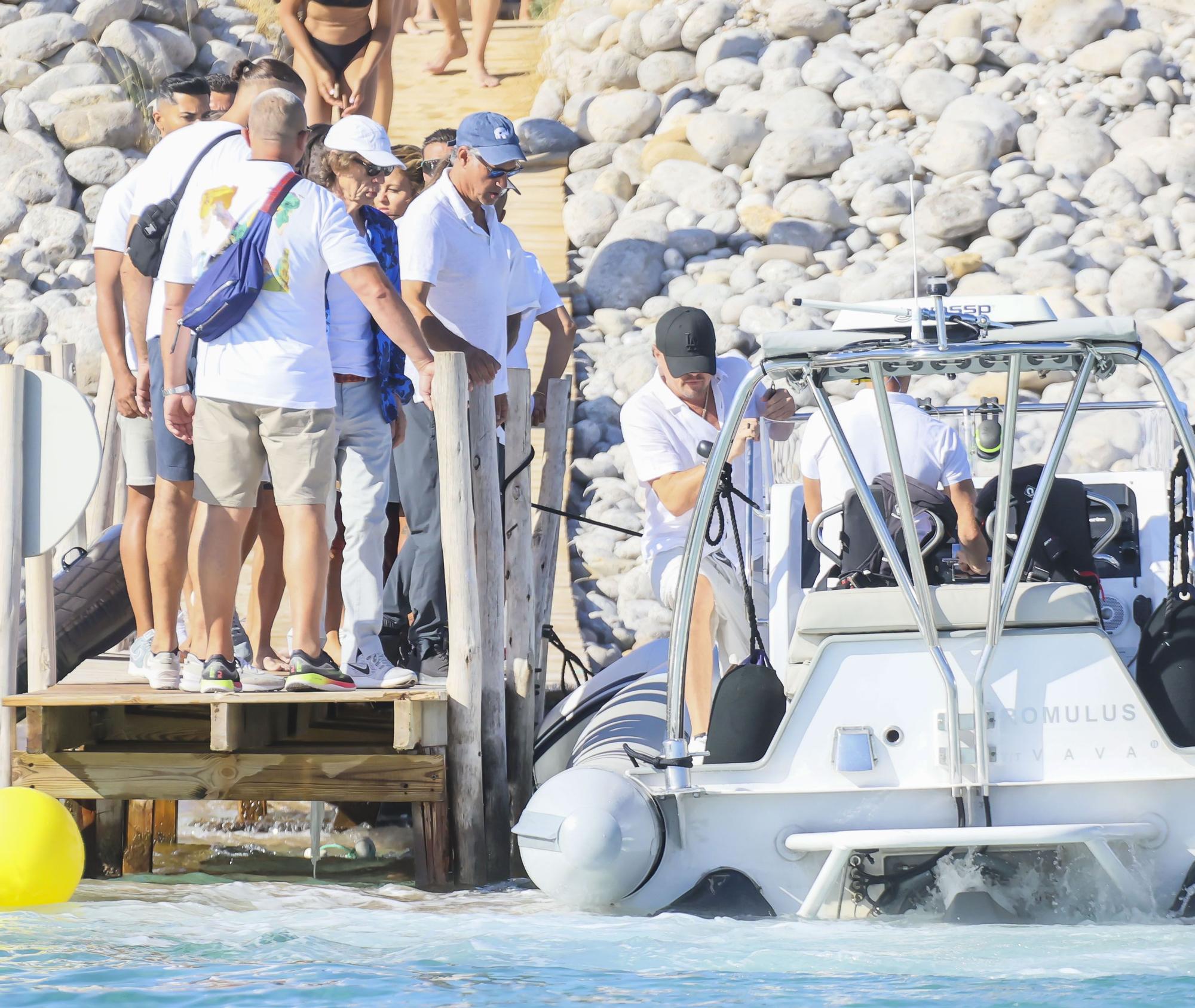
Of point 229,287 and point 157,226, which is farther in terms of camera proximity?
point 157,226

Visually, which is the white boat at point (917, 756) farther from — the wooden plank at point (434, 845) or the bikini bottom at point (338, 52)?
the bikini bottom at point (338, 52)

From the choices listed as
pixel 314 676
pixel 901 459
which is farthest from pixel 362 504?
pixel 901 459

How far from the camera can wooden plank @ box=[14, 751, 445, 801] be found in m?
6.61

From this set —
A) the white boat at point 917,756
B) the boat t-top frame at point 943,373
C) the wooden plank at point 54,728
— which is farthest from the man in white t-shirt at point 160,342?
the boat t-top frame at point 943,373

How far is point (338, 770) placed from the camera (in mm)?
6617

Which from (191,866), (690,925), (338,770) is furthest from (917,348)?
(191,866)

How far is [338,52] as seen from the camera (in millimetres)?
13023

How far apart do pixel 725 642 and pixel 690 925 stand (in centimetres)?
170

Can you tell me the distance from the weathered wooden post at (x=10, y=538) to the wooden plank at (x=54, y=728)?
7 centimetres

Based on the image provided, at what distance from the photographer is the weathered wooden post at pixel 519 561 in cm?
756

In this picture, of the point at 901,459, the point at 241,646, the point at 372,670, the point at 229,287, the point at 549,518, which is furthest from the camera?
the point at 549,518

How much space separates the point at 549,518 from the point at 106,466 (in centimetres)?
269

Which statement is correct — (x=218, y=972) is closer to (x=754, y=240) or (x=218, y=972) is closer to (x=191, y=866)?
(x=191, y=866)

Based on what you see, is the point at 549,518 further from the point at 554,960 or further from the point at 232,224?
the point at 554,960
